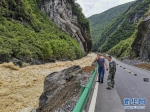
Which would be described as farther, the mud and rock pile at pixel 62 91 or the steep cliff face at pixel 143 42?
the steep cliff face at pixel 143 42

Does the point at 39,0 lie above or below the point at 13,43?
above

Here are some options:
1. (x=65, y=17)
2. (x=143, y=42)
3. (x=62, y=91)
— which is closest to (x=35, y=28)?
(x=65, y=17)

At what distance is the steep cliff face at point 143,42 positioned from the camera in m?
35.1

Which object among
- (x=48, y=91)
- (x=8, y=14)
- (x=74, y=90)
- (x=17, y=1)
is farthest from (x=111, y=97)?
(x=17, y=1)

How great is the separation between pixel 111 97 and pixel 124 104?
38.6 inches

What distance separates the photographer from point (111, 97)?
25.2ft

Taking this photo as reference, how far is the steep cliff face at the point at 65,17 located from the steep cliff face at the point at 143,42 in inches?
1212

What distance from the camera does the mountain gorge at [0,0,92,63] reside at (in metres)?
31.3

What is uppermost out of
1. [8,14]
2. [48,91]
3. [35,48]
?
[8,14]

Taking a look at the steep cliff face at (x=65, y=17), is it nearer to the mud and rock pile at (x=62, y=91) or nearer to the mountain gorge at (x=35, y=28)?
the mountain gorge at (x=35, y=28)

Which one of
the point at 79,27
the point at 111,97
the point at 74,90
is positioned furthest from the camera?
the point at 79,27

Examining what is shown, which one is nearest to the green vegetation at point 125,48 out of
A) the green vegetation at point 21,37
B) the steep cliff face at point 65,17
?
the steep cliff face at point 65,17

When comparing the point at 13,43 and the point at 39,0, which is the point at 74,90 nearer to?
the point at 13,43

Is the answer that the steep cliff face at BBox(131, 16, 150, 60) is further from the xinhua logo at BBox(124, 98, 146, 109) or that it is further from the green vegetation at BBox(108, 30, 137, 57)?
the xinhua logo at BBox(124, 98, 146, 109)
